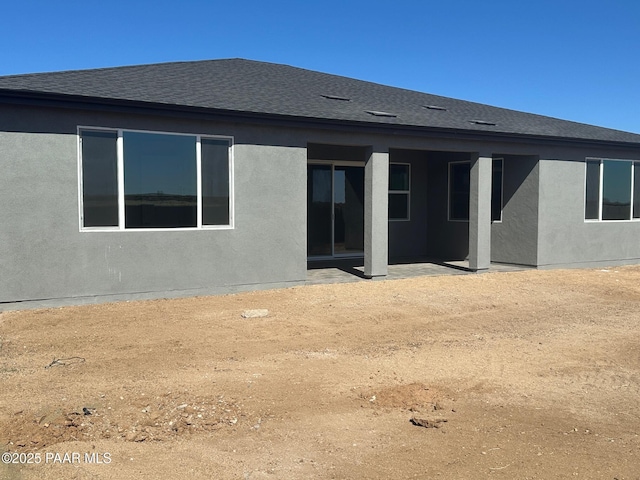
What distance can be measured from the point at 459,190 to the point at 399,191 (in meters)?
1.72

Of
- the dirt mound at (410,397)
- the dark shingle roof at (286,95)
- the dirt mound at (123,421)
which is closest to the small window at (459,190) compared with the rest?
the dark shingle roof at (286,95)

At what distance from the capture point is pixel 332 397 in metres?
5.00

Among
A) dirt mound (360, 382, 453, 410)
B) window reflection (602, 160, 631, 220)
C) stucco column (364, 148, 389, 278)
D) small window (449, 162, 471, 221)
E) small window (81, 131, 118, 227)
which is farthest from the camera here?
small window (449, 162, 471, 221)

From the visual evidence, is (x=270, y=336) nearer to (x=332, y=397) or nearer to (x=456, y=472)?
(x=332, y=397)

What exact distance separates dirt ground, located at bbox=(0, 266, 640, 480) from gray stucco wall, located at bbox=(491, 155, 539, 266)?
483cm

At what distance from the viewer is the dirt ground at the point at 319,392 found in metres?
3.74

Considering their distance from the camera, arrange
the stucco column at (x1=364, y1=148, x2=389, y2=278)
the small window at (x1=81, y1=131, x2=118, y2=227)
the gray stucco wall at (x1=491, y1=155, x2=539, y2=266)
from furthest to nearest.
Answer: the gray stucco wall at (x1=491, y1=155, x2=539, y2=266)
the stucco column at (x1=364, y1=148, x2=389, y2=278)
the small window at (x1=81, y1=131, x2=118, y2=227)

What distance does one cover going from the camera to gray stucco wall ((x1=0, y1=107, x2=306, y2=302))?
8438 mm

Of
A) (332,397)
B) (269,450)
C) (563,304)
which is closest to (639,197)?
(563,304)

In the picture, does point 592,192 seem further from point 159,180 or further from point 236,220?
point 159,180

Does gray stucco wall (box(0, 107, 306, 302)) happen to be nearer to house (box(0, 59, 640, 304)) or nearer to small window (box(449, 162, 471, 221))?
house (box(0, 59, 640, 304))

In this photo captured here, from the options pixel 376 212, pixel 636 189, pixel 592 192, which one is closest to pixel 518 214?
pixel 592 192

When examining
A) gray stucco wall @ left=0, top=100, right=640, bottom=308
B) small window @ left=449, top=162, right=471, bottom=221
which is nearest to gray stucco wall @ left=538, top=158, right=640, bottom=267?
gray stucco wall @ left=0, top=100, right=640, bottom=308

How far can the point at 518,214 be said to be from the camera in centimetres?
1414
